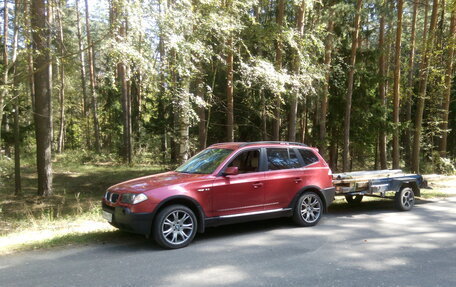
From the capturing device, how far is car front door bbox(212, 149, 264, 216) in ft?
23.3

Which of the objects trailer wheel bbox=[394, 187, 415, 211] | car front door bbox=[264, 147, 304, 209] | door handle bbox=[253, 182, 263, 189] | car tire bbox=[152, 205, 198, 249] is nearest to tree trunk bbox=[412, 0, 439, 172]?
trailer wheel bbox=[394, 187, 415, 211]

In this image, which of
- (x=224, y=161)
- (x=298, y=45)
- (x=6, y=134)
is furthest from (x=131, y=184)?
(x=6, y=134)

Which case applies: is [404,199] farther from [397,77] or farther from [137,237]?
[397,77]

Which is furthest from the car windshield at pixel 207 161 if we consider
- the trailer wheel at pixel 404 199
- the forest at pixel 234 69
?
the trailer wheel at pixel 404 199

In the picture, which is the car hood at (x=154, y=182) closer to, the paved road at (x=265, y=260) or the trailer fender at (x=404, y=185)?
the paved road at (x=265, y=260)

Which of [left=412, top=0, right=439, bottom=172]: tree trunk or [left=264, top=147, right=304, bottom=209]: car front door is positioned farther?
[left=412, top=0, right=439, bottom=172]: tree trunk

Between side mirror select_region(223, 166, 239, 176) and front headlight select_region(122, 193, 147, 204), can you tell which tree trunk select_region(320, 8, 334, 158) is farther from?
front headlight select_region(122, 193, 147, 204)

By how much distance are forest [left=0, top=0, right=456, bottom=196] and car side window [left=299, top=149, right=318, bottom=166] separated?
443 cm

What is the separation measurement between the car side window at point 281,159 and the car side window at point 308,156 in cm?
22

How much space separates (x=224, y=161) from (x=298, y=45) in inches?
333

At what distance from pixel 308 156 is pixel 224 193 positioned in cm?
258

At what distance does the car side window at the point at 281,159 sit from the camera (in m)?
8.06

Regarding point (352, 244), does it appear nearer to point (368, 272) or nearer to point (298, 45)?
point (368, 272)

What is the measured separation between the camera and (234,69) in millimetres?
16203
